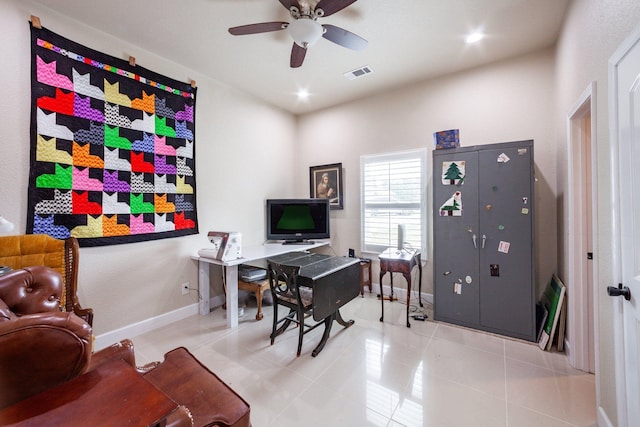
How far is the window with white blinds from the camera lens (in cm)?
344

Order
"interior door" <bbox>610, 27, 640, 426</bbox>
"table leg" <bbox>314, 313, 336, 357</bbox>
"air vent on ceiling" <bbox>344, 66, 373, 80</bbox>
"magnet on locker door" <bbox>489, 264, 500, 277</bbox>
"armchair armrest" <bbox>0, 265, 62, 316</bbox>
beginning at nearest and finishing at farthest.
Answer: "interior door" <bbox>610, 27, 640, 426</bbox> < "armchair armrest" <bbox>0, 265, 62, 316</bbox> < "table leg" <bbox>314, 313, 336, 357</bbox> < "magnet on locker door" <bbox>489, 264, 500, 277</bbox> < "air vent on ceiling" <bbox>344, 66, 373, 80</bbox>

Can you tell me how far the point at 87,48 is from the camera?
2.30m

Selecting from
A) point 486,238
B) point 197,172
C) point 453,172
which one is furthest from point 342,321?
point 197,172

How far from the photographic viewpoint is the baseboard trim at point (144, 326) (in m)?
2.40

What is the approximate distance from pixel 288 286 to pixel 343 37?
2199 mm

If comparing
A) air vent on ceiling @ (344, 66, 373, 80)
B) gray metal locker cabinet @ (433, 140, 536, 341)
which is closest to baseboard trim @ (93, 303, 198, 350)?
gray metal locker cabinet @ (433, 140, 536, 341)

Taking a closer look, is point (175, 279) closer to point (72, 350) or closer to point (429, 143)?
point (72, 350)

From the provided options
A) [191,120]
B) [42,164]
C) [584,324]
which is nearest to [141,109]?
[191,120]

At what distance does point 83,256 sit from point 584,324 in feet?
13.7

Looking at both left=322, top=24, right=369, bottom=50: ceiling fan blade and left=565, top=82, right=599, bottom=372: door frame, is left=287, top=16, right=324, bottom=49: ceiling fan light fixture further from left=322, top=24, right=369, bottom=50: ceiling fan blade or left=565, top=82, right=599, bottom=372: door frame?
left=565, top=82, right=599, bottom=372: door frame

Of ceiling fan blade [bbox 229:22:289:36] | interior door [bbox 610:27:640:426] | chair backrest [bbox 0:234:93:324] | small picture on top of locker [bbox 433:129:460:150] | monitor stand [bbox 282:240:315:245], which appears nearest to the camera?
interior door [bbox 610:27:640:426]

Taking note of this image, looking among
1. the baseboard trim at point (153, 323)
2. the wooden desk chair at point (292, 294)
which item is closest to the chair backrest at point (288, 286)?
the wooden desk chair at point (292, 294)

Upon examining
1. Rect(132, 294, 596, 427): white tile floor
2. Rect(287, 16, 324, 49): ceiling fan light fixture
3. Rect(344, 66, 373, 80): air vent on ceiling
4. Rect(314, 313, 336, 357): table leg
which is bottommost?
Rect(132, 294, 596, 427): white tile floor

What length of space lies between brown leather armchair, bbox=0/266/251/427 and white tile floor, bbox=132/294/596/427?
688mm
